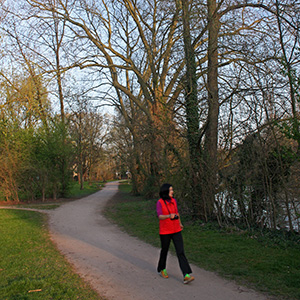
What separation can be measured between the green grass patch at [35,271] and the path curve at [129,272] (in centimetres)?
25

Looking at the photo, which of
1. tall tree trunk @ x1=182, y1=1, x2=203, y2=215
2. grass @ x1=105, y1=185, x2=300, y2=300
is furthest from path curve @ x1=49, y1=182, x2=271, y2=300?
tall tree trunk @ x1=182, y1=1, x2=203, y2=215

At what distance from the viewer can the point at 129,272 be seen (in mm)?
5762

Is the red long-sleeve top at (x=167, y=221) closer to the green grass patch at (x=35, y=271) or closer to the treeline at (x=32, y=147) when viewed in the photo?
the green grass patch at (x=35, y=271)

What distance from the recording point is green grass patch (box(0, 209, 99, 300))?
467 centimetres

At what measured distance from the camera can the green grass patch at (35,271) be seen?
15.3ft

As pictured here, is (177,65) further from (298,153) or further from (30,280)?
(30,280)

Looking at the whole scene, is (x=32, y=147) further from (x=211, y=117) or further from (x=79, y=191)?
(x=211, y=117)

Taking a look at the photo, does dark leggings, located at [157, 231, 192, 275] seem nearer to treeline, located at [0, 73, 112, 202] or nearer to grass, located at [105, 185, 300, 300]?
grass, located at [105, 185, 300, 300]

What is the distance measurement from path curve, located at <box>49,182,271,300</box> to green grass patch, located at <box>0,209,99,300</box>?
0.25m

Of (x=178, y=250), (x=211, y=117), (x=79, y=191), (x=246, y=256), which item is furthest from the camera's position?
(x=79, y=191)

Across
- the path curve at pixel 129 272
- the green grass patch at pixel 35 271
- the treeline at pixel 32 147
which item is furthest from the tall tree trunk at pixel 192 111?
the treeline at pixel 32 147

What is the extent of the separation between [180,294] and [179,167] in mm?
7551

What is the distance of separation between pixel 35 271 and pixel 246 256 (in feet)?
14.6

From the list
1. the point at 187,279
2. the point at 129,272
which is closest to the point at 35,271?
the point at 129,272
